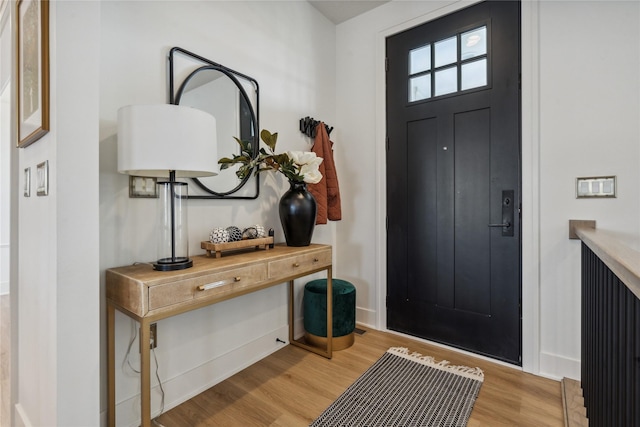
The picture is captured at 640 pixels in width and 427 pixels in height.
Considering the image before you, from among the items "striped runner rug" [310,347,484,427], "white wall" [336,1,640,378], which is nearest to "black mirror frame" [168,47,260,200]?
"striped runner rug" [310,347,484,427]

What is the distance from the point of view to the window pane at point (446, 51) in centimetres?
234

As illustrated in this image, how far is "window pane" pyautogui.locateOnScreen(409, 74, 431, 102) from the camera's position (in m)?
2.46

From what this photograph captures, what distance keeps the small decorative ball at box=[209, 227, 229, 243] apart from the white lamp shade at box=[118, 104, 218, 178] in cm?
52

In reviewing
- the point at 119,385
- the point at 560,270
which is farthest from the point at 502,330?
the point at 119,385

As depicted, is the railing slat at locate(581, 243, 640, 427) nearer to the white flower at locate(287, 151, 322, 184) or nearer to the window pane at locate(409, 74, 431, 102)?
the white flower at locate(287, 151, 322, 184)

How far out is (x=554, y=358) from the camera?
6.39 feet

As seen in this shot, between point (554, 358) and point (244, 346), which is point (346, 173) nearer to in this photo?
point (244, 346)

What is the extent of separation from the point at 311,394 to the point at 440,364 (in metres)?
0.94

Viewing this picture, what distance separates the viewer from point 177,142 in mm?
1274

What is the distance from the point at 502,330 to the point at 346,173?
68.9 inches

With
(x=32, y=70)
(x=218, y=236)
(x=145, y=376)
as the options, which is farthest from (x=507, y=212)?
(x=32, y=70)

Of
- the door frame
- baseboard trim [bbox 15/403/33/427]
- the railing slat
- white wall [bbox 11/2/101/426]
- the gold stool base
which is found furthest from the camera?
the gold stool base

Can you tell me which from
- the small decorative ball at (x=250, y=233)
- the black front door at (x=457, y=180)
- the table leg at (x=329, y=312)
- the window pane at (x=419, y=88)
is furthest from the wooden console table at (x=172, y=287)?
the window pane at (x=419, y=88)

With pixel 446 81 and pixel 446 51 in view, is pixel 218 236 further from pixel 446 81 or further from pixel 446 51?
pixel 446 51
